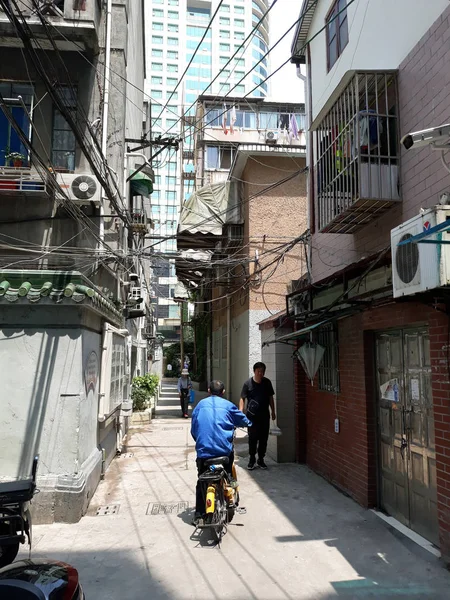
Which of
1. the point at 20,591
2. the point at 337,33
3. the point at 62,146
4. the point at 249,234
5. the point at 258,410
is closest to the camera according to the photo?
the point at 20,591

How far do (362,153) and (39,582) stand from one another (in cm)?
515

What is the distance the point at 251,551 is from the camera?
4539 mm

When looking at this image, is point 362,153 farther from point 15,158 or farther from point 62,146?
point 62,146

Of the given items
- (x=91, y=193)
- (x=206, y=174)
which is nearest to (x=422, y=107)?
(x=91, y=193)

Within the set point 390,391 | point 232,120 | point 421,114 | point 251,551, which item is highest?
point 232,120

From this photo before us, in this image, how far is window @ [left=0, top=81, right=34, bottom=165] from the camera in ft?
30.8

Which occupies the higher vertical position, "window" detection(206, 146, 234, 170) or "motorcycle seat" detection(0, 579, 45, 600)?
"window" detection(206, 146, 234, 170)

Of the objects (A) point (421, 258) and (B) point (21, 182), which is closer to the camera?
(A) point (421, 258)

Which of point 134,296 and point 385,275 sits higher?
point 134,296

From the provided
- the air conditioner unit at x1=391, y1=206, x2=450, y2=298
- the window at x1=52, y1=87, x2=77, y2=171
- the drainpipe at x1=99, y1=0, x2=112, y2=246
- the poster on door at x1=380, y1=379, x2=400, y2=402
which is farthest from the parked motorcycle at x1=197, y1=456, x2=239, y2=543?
the window at x1=52, y1=87, x2=77, y2=171

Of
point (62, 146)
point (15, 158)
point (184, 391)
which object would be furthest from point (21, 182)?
point (184, 391)

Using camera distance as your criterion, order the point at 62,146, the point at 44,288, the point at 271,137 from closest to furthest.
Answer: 1. the point at 44,288
2. the point at 62,146
3. the point at 271,137

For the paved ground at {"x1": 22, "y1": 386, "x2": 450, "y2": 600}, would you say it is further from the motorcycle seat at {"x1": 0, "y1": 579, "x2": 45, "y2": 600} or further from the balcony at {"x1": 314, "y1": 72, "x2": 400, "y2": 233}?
the balcony at {"x1": 314, "y1": 72, "x2": 400, "y2": 233}

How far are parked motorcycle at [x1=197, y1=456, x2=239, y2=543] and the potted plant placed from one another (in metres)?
7.11
